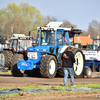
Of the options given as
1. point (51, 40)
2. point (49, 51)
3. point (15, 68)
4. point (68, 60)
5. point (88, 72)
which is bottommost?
point (88, 72)

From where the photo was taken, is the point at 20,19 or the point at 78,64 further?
the point at 20,19

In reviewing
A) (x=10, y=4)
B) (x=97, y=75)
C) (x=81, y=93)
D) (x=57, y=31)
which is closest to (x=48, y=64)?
(x=57, y=31)

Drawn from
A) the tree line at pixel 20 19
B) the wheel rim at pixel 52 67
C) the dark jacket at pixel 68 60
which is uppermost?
the tree line at pixel 20 19

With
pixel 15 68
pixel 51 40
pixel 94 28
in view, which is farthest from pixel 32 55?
pixel 94 28

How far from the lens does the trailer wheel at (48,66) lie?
16.5 metres

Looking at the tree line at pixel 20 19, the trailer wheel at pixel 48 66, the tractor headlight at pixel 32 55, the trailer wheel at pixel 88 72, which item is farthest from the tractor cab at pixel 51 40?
the tree line at pixel 20 19

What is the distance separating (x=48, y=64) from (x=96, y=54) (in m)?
5.65

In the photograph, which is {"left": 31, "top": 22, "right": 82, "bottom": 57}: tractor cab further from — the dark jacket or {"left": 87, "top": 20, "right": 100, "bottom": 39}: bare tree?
{"left": 87, "top": 20, "right": 100, "bottom": 39}: bare tree

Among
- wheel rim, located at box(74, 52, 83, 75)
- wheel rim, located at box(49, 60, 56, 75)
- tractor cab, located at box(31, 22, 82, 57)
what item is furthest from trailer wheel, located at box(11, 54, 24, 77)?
wheel rim, located at box(74, 52, 83, 75)

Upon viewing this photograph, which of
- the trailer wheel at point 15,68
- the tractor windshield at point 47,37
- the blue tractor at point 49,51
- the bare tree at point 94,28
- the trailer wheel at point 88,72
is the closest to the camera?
the blue tractor at point 49,51

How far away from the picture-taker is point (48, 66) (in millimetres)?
16484

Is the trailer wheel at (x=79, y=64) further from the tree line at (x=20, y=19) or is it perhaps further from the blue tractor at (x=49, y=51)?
the tree line at (x=20, y=19)

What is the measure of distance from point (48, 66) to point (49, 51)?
1329 mm

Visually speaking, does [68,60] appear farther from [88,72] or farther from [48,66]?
[88,72]
